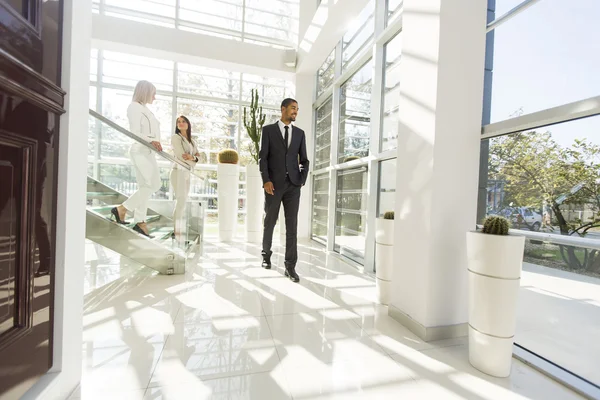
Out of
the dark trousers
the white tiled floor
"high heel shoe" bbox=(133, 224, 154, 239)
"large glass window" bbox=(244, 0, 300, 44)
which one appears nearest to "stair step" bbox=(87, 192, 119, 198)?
"high heel shoe" bbox=(133, 224, 154, 239)

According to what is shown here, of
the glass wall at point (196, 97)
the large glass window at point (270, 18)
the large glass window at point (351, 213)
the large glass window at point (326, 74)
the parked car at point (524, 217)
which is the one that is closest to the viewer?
the parked car at point (524, 217)

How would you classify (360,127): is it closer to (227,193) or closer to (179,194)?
(179,194)

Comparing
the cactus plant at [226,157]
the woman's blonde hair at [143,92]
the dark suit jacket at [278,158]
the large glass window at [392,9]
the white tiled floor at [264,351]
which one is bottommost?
the white tiled floor at [264,351]

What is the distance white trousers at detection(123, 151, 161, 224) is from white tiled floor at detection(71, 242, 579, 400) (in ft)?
2.22

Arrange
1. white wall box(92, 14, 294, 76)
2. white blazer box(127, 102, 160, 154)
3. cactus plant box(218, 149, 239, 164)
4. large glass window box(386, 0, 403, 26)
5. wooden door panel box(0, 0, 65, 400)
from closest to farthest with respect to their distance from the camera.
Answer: wooden door panel box(0, 0, 65, 400) → white blazer box(127, 102, 160, 154) → large glass window box(386, 0, 403, 26) → white wall box(92, 14, 294, 76) → cactus plant box(218, 149, 239, 164)

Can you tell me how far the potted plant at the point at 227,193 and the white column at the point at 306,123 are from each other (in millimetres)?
1246

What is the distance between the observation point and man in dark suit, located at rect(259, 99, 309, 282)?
9.32 feet

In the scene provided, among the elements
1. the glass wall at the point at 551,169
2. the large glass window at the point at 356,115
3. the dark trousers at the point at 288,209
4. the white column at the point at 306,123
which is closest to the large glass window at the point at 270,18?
the white column at the point at 306,123

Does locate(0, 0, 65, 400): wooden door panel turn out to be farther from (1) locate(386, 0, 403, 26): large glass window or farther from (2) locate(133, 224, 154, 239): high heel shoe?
(1) locate(386, 0, 403, 26): large glass window

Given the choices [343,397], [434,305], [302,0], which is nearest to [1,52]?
[343,397]

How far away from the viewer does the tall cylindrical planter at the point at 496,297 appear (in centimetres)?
129

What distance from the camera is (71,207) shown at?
3.52ft

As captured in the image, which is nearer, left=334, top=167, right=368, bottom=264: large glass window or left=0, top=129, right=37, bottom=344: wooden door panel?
left=0, top=129, right=37, bottom=344: wooden door panel

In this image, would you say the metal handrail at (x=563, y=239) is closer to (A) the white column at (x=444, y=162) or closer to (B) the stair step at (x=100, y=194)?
(A) the white column at (x=444, y=162)
